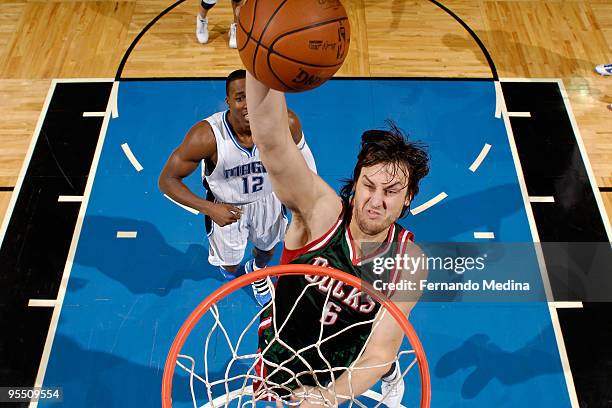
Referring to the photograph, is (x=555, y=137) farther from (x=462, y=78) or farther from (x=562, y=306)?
(x=562, y=306)

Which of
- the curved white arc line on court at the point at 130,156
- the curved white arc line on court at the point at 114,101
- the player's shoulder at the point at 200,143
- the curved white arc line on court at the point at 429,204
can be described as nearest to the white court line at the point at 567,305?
the curved white arc line on court at the point at 429,204

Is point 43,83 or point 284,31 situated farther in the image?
point 43,83

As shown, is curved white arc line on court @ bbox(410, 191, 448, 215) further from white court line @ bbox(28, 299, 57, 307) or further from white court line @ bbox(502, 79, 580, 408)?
white court line @ bbox(28, 299, 57, 307)

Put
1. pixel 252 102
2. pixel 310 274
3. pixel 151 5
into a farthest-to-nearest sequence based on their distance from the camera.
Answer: pixel 151 5 < pixel 310 274 < pixel 252 102

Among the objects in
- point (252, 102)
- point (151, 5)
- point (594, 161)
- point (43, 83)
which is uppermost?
point (151, 5)

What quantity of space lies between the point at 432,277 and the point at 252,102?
256cm

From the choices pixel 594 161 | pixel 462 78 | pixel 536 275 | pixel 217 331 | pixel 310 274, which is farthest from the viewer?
pixel 462 78

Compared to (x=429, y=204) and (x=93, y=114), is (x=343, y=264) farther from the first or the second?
(x=93, y=114)

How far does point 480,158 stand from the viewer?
5387mm

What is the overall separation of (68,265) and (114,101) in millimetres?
1596

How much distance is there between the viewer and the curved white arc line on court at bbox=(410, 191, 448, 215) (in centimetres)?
504

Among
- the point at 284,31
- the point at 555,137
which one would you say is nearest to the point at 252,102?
the point at 284,31

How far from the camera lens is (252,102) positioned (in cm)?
254

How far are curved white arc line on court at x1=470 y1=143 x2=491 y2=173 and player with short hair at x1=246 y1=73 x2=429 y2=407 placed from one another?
1.72 m
